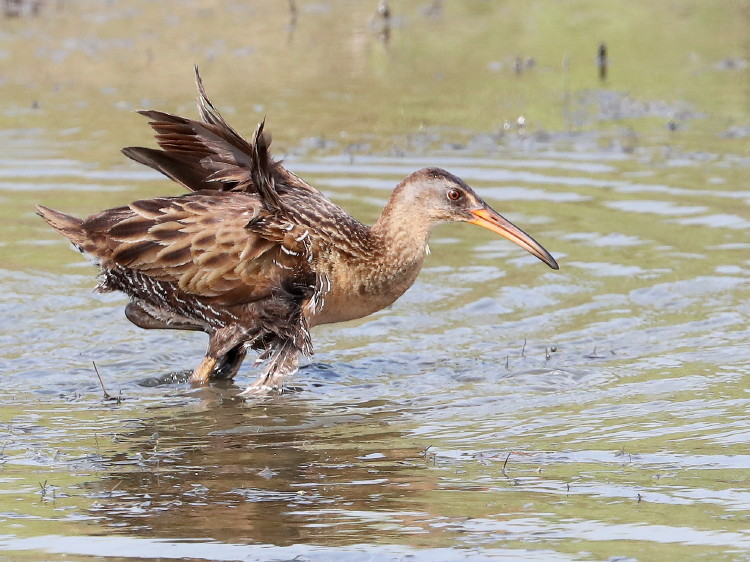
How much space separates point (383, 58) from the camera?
16000mm

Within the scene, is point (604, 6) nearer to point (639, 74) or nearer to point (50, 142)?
point (639, 74)

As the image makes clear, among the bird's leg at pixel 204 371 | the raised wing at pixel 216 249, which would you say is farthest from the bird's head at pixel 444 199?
the bird's leg at pixel 204 371

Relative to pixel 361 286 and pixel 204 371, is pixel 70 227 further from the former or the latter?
pixel 361 286

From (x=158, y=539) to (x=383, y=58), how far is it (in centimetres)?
1142

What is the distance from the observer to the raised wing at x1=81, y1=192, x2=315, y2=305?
7.20 m

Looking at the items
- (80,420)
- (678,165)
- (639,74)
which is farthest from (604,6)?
(80,420)

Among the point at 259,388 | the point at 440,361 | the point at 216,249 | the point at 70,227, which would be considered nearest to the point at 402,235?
the point at 440,361

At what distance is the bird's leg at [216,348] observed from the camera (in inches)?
291

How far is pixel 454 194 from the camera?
7.58 m

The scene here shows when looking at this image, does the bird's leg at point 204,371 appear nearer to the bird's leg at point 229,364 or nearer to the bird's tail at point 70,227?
the bird's leg at point 229,364

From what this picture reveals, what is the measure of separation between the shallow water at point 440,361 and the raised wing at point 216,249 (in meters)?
0.62

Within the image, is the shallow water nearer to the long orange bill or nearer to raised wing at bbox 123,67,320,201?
the long orange bill

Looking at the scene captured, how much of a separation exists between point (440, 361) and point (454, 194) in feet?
3.15

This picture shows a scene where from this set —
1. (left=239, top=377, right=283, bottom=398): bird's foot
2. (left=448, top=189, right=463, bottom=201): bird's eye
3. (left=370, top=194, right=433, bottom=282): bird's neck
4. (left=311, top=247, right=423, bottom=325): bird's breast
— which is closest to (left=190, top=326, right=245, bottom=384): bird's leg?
(left=239, top=377, right=283, bottom=398): bird's foot
